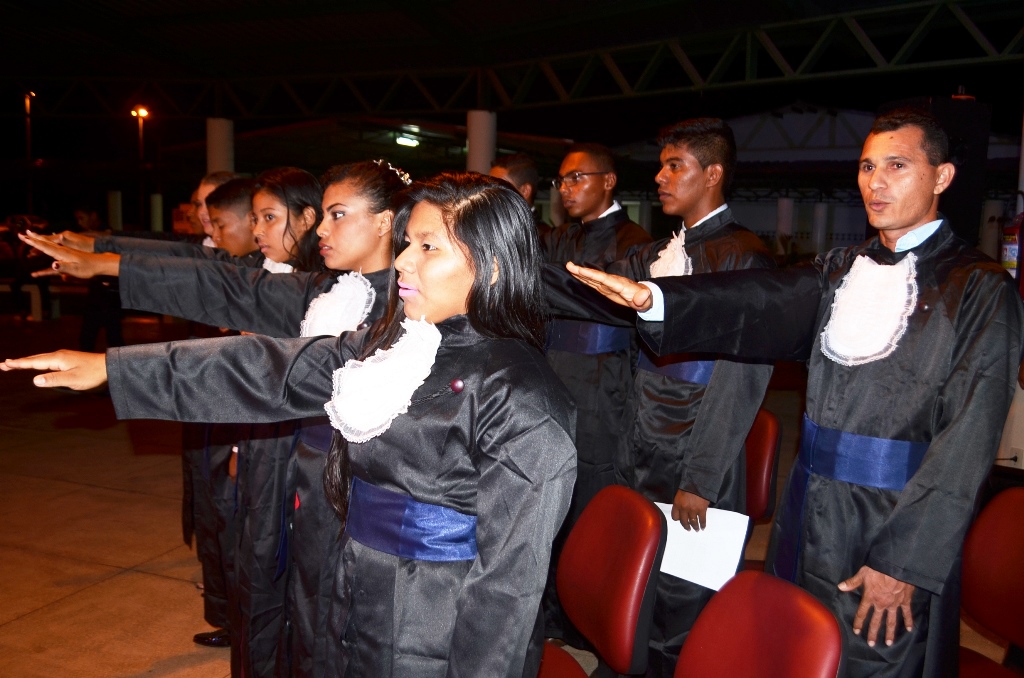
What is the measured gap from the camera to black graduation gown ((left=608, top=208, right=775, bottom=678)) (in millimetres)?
2744

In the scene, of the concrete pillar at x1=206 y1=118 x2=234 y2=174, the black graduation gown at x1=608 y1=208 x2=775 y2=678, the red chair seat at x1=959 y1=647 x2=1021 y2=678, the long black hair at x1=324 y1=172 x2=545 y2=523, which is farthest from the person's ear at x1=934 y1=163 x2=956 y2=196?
the concrete pillar at x1=206 y1=118 x2=234 y2=174

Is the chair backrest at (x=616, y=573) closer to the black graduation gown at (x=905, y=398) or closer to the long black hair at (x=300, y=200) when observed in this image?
the black graduation gown at (x=905, y=398)

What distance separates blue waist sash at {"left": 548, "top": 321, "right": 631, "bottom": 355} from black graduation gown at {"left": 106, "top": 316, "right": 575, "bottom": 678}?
73.4 inches

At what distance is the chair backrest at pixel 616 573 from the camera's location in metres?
1.96

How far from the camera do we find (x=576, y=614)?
224 cm

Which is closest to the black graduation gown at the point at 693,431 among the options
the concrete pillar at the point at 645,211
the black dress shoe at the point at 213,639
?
the black dress shoe at the point at 213,639

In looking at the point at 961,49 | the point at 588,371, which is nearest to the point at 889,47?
the point at 961,49

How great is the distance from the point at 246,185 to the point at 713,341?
2492 mm

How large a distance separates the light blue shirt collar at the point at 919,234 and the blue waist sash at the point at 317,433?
1.66m

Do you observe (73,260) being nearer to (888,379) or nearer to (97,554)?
(888,379)

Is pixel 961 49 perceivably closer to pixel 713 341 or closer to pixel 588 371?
pixel 588 371

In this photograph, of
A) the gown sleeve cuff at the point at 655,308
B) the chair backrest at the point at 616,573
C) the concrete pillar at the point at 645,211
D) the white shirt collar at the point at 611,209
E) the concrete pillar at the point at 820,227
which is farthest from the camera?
the concrete pillar at the point at 645,211

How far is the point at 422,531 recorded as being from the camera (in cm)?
162

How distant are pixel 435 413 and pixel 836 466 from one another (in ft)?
3.66
